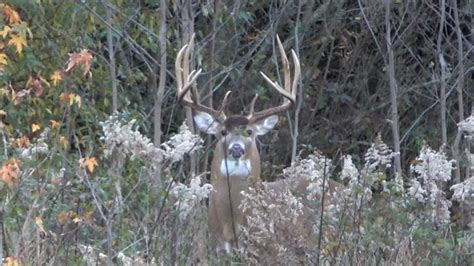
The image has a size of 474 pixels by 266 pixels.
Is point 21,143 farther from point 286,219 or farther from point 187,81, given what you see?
point 187,81

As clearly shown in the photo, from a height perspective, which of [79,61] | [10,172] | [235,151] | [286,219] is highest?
[79,61]

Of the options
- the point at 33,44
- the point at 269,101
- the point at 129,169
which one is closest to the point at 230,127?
the point at 129,169

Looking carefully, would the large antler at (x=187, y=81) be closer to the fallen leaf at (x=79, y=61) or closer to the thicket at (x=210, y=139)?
the thicket at (x=210, y=139)

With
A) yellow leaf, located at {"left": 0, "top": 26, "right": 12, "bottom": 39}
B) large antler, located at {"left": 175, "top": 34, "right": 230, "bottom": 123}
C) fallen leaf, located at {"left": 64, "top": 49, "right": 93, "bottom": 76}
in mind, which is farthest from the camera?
large antler, located at {"left": 175, "top": 34, "right": 230, "bottom": 123}

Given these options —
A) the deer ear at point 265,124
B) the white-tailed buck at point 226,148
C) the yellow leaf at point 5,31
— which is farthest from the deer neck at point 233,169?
the yellow leaf at point 5,31

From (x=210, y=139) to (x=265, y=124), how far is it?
1102 mm

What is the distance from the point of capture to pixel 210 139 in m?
11.9

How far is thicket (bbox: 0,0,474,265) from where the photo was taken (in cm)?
675

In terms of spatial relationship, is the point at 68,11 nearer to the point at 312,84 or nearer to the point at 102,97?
the point at 102,97

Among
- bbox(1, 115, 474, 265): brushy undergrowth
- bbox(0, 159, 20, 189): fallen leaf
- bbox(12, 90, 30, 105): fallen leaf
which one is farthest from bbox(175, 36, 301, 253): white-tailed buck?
bbox(0, 159, 20, 189): fallen leaf

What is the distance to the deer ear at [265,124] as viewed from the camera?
10.8m

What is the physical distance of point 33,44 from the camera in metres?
10.9

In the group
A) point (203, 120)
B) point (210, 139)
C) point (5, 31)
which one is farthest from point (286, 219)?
point (210, 139)

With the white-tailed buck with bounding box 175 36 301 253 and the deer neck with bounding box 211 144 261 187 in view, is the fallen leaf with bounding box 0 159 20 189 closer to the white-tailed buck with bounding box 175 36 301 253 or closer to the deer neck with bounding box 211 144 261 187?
the white-tailed buck with bounding box 175 36 301 253
